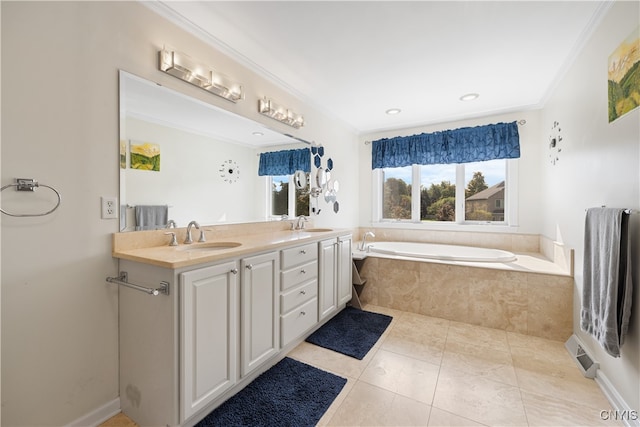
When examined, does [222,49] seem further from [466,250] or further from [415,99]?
[466,250]

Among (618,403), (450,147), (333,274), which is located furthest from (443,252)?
(618,403)

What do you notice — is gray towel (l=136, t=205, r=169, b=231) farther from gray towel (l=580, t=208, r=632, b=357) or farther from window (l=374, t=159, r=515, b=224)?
window (l=374, t=159, r=515, b=224)

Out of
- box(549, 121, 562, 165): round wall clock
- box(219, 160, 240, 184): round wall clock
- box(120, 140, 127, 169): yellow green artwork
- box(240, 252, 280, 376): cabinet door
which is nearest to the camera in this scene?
box(120, 140, 127, 169): yellow green artwork

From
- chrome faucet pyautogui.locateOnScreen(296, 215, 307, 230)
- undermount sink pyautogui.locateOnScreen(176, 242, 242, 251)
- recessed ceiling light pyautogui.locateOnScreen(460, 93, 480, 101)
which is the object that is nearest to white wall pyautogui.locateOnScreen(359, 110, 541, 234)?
recessed ceiling light pyautogui.locateOnScreen(460, 93, 480, 101)

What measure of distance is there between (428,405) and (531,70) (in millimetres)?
2891

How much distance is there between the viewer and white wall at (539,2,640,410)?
4.63ft

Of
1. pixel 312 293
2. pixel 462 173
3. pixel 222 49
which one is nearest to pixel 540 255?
pixel 462 173

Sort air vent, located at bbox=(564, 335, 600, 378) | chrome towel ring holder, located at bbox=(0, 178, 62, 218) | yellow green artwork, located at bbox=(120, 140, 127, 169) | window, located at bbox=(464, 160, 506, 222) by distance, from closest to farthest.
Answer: chrome towel ring holder, located at bbox=(0, 178, 62, 218), yellow green artwork, located at bbox=(120, 140, 127, 169), air vent, located at bbox=(564, 335, 600, 378), window, located at bbox=(464, 160, 506, 222)

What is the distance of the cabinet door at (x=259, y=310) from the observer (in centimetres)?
162

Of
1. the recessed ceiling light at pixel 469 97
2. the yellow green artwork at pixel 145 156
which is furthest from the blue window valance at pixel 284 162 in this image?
the recessed ceiling light at pixel 469 97

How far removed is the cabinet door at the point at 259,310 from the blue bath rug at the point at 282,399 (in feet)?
0.51

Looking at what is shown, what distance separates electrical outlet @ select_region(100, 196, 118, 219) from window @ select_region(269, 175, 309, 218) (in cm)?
132

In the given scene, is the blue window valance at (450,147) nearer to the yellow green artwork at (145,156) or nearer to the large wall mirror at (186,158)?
the large wall mirror at (186,158)

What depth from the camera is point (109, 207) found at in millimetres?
1438
